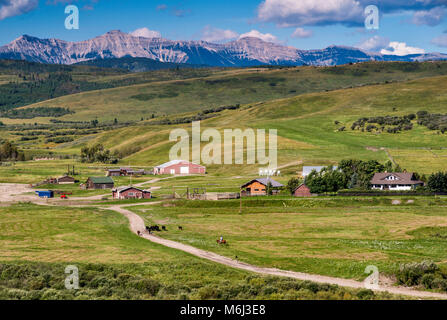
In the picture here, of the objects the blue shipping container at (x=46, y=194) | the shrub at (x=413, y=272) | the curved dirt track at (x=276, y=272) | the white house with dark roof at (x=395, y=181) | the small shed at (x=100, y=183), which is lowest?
the curved dirt track at (x=276, y=272)

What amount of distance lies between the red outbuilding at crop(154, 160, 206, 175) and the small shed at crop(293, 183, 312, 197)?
52039mm

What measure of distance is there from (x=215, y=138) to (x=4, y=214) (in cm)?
11096

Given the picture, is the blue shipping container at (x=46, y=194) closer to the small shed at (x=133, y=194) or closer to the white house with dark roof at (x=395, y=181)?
the small shed at (x=133, y=194)

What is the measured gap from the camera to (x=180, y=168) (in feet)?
493

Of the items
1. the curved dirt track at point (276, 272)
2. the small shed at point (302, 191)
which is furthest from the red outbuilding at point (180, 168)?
the curved dirt track at point (276, 272)

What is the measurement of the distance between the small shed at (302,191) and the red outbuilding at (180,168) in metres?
52.0

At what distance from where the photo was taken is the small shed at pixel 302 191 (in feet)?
322

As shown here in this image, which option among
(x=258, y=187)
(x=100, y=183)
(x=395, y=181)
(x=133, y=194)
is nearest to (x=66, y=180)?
(x=100, y=183)

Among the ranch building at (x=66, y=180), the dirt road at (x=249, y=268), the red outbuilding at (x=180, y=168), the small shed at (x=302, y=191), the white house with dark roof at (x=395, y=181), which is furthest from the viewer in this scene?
the red outbuilding at (x=180, y=168)

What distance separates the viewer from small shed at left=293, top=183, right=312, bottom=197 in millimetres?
98000

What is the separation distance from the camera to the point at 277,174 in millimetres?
129250

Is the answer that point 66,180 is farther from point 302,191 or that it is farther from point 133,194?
point 302,191

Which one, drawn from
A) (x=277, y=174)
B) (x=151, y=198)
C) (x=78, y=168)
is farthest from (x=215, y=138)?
(x=151, y=198)

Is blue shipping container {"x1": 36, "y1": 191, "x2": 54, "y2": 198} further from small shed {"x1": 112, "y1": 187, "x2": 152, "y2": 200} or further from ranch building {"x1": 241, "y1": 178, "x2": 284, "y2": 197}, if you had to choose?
ranch building {"x1": 241, "y1": 178, "x2": 284, "y2": 197}
